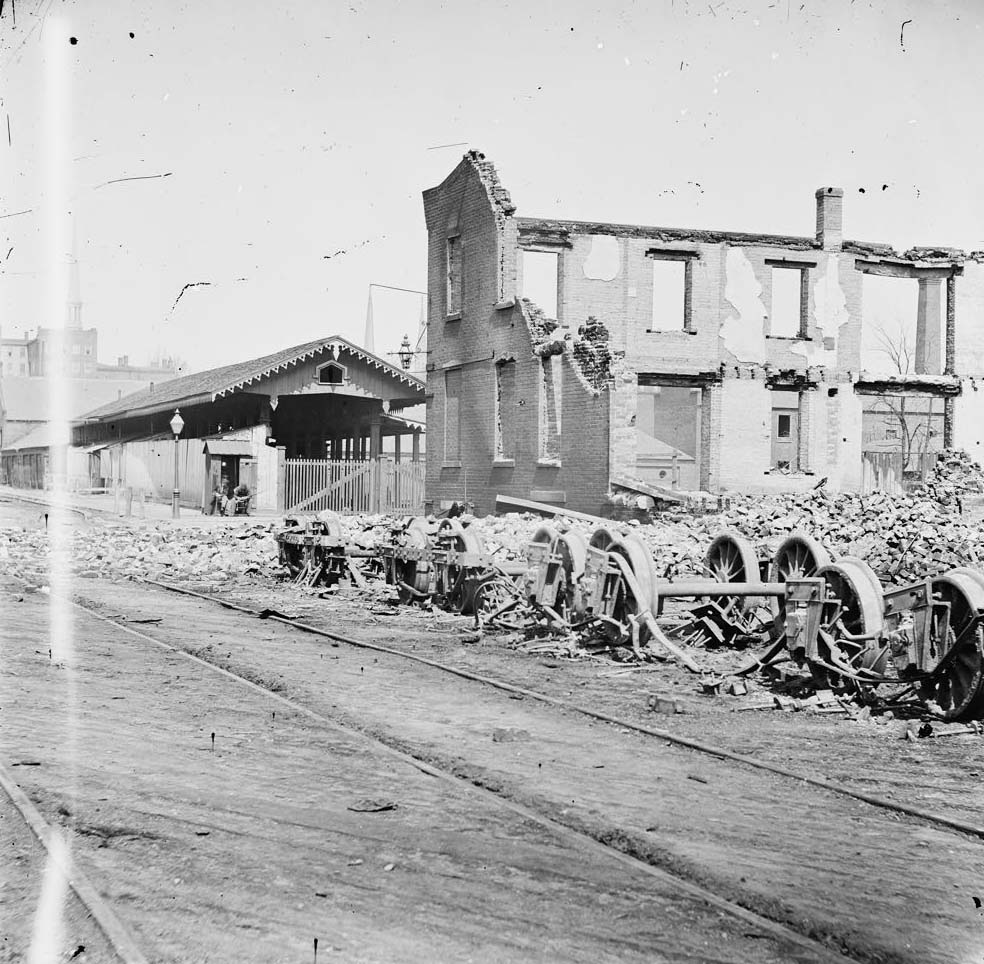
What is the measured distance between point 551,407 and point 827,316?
10.0 metres

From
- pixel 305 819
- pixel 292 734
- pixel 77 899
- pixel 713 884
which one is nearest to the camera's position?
pixel 77 899

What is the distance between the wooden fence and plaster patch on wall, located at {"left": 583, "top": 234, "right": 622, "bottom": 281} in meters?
8.43

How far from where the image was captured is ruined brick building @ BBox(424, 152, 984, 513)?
26750 millimetres

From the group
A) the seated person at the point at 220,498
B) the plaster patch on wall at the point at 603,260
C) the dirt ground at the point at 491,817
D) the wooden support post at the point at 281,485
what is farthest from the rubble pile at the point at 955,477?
the dirt ground at the point at 491,817

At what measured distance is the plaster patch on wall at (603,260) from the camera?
2986 cm

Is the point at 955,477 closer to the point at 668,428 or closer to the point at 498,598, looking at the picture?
the point at 498,598

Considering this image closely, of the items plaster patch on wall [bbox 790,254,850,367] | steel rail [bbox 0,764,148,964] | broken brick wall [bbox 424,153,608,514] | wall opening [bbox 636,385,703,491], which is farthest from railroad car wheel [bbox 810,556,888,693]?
wall opening [bbox 636,385,703,491]

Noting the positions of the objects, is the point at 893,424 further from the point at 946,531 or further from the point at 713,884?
the point at 713,884

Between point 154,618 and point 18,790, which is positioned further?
point 154,618

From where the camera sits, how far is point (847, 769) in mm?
6199

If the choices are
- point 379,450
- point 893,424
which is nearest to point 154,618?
point 379,450

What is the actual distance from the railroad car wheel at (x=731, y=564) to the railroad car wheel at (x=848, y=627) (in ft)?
5.88

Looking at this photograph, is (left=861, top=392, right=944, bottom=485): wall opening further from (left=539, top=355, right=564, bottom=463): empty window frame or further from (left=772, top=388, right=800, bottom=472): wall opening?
(left=539, top=355, right=564, bottom=463): empty window frame

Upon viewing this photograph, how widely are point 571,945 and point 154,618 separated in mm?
9305
